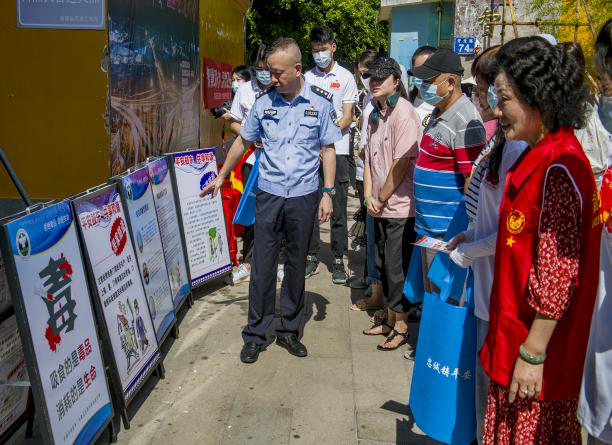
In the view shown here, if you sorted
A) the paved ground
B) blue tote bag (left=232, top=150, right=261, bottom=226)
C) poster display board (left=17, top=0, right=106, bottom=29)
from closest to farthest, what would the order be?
the paved ground → poster display board (left=17, top=0, right=106, bottom=29) → blue tote bag (left=232, top=150, right=261, bottom=226)

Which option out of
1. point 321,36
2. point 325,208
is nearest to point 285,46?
point 325,208

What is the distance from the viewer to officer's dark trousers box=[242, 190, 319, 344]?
4.51 m

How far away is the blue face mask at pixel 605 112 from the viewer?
327 cm

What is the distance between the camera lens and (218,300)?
18.7 feet

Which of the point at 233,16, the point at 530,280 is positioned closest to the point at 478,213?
the point at 530,280

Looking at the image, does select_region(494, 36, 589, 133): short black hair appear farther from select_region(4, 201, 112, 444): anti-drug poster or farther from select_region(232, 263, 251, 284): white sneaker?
select_region(232, 263, 251, 284): white sneaker

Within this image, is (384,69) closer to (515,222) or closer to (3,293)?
(515,222)

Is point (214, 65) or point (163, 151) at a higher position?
point (214, 65)

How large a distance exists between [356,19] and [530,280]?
27.0 m

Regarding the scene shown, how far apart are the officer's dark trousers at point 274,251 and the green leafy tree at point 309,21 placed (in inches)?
712

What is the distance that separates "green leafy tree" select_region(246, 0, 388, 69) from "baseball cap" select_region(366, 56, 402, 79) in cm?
1759

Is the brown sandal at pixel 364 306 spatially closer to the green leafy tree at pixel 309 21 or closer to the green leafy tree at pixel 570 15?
the green leafy tree at pixel 570 15

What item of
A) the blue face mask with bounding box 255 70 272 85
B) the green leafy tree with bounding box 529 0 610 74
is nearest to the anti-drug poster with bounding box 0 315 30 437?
the blue face mask with bounding box 255 70 272 85

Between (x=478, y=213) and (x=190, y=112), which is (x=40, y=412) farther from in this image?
(x=190, y=112)
